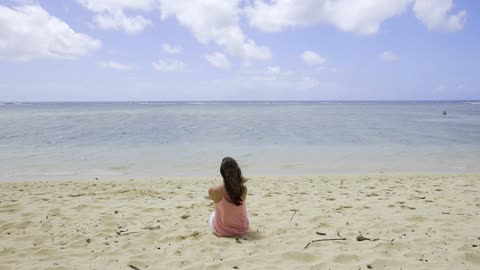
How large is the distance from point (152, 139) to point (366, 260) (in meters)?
18.0

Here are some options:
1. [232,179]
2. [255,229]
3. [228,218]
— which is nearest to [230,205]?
[228,218]

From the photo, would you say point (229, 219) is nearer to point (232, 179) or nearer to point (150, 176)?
point (232, 179)

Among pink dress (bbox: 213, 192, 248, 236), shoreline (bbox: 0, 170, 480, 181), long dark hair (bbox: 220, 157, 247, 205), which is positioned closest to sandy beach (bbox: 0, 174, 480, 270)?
pink dress (bbox: 213, 192, 248, 236)

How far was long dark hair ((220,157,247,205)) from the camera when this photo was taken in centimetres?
469

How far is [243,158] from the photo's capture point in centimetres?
1456

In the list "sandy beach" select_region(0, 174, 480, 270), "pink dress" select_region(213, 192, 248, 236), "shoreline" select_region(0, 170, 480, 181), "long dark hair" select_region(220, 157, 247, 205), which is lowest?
"shoreline" select_region(0, 170, 480, 181)

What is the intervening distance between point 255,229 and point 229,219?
23.2 inches

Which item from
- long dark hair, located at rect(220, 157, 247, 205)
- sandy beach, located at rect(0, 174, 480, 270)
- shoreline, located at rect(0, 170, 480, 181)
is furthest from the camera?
shoreline, located at rect(0, 170, 480, 181)

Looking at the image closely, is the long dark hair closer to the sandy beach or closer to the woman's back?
the woman's back

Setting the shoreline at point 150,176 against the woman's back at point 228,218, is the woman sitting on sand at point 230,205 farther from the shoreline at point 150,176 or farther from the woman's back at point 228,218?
the shoreline at point 150,176

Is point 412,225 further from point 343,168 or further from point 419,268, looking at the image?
point 343,168

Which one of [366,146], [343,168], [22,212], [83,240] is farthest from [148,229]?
[366,146]

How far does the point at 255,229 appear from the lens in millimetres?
5266

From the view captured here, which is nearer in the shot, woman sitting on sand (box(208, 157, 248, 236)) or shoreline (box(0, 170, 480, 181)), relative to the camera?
woman sitting on sand (box(208, 157, 248, 236))
